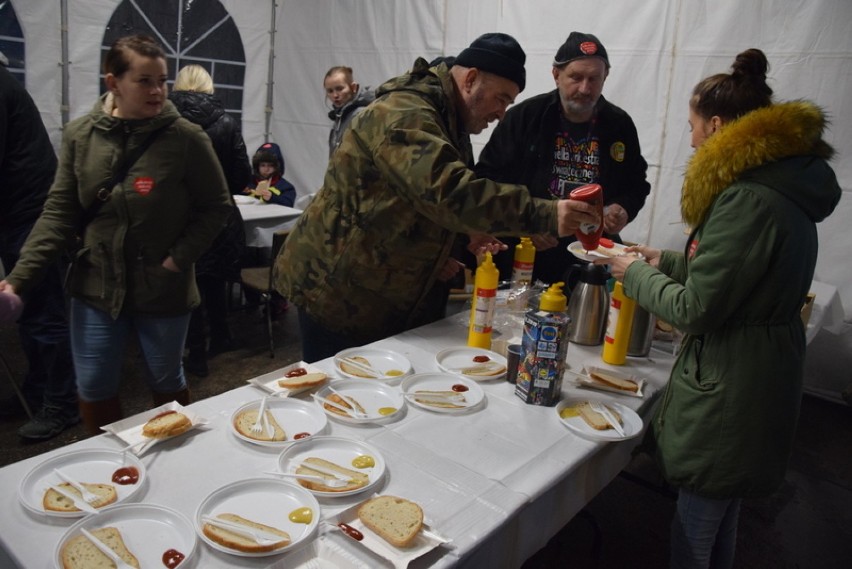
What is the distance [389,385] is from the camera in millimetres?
1578

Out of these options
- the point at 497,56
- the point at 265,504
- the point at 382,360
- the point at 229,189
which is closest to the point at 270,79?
the point at 229,189

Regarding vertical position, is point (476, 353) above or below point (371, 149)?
below

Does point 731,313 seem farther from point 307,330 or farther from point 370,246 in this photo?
point 307,330

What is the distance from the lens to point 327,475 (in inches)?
45.8

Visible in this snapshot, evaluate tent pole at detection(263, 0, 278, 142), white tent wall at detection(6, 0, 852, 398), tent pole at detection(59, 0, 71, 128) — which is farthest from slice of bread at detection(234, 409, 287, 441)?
tent pole at detection(263, 0, 278, 142)

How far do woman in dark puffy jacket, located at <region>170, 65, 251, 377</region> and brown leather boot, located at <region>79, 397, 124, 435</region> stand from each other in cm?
142

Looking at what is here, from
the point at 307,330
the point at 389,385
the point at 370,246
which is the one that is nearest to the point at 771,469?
the point at 389,385

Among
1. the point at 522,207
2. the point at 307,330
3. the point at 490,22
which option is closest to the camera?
the point at 522,207

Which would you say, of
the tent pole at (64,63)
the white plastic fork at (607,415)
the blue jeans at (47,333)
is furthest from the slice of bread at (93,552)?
the tent pole at (64,63)

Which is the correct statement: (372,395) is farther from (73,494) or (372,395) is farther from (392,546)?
(73,494)

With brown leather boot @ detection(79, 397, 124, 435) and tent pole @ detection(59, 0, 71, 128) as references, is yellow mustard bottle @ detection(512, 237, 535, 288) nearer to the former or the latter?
brown leather boot @ detection(79, 397, 124, 435)

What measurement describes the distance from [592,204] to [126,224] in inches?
59.0

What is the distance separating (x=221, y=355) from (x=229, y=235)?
85 centimetres

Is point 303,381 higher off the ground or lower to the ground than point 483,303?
lower
